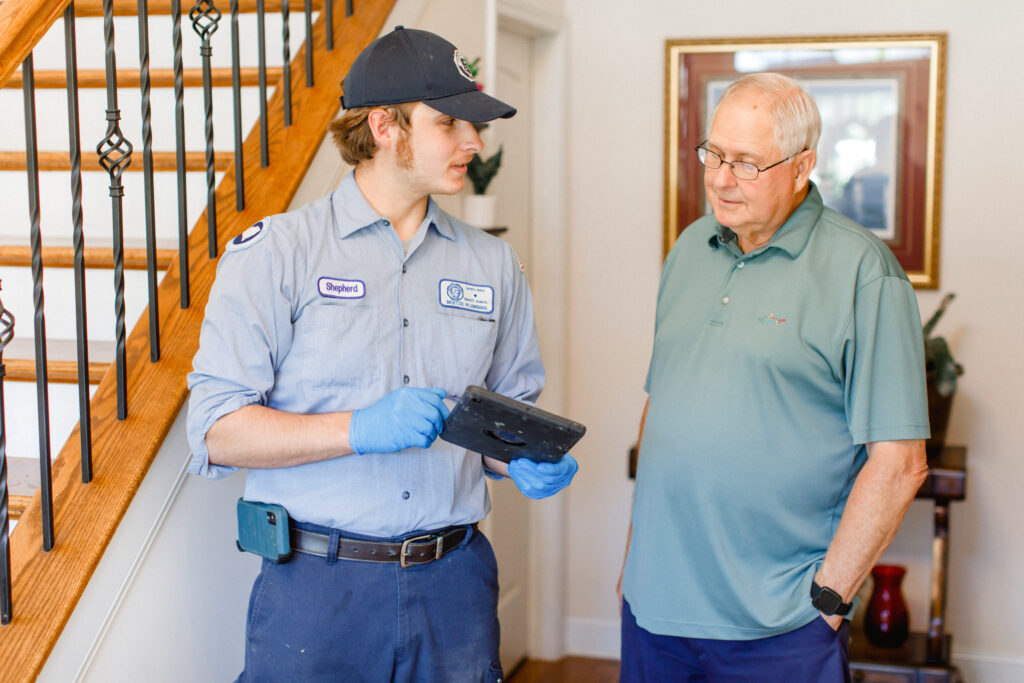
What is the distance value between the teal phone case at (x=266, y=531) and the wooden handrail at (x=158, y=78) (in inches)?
45.3

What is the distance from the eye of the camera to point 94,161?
227cm

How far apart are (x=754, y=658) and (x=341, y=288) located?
0.93 m

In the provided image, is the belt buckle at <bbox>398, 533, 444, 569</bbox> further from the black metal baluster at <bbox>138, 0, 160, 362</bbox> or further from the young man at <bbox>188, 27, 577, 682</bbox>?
the black metal baluster at <bbox>138, 0, 160, 362</bbox>

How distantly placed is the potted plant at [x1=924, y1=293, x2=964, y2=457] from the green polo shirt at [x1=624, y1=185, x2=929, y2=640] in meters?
1.36

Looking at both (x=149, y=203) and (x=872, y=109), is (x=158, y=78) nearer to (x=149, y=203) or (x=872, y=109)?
(x=149, y=203)

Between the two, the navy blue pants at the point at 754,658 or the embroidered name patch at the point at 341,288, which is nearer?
the embroidered name patch at the point at 341,288

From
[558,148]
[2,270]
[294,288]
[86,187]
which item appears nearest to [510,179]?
[558,148]

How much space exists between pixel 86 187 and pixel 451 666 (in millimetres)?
1510

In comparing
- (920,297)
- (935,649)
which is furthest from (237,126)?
(935,649)

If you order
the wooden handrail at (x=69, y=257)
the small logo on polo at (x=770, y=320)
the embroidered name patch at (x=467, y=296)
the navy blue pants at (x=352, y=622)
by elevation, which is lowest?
the navy blue pants at (x=352, y=622)

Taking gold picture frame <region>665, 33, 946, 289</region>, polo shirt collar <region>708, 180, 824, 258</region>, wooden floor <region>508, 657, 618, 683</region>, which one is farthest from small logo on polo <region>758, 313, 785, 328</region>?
wooden floor <region>508, 657, 618, 683</region>

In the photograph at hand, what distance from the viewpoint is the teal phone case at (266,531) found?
1573 millimetres

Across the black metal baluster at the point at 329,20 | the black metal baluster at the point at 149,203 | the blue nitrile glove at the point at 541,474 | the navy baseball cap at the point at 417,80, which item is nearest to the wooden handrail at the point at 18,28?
the black metal baluster at the point at 149,203

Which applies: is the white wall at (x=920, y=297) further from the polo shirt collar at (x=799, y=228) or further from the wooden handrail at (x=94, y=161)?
the polo shirt collar at (x=799, y=228)
